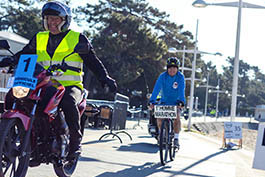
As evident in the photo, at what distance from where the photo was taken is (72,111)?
4.46 m

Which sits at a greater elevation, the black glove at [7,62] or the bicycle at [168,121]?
the black glove at [7,62]

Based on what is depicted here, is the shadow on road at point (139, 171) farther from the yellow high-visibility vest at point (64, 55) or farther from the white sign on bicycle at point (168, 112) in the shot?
the yellow high-visibility vest at point (64, 55)

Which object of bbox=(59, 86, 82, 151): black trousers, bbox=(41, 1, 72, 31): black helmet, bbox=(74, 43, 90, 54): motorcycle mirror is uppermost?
bbox=(41, 1, 72, 31): black helmet

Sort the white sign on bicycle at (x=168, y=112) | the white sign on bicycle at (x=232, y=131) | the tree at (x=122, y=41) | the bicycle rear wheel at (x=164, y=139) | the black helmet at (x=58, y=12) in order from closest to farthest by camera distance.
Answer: the black helmet at (x=58, y=12) → the bicycle rear wheel at (x=164, y=139) → the white sign on bicycle at (x=168, y=112) → the white sign on bicycle at (x=232, y=131) → the tree at (x=122, y=41)

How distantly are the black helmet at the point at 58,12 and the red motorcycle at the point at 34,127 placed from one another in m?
0.54

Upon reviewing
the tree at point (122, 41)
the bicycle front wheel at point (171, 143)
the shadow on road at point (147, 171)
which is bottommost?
the shadow on road at point (147, 171)

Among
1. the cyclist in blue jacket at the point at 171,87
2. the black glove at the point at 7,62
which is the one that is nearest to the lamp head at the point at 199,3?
the cyclist in blue jacket at the point at 171,87

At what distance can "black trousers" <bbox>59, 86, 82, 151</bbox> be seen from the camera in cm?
444

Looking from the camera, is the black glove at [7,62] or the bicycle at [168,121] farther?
the bicycle at [168,121]

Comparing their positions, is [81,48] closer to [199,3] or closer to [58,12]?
[58,12]

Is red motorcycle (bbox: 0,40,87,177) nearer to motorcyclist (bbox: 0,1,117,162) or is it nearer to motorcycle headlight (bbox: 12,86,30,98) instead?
motorcycle headlight (bbox: 12,86,30,98)

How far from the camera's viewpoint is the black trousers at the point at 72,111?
4.44m

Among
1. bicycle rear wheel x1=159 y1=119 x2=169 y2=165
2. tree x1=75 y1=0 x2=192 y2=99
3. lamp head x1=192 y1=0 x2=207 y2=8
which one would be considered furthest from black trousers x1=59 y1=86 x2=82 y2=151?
tree x1=75 y1=0 x2=192 y2=99

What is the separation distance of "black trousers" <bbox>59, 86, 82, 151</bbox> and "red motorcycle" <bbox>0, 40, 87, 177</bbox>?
0.08 m
